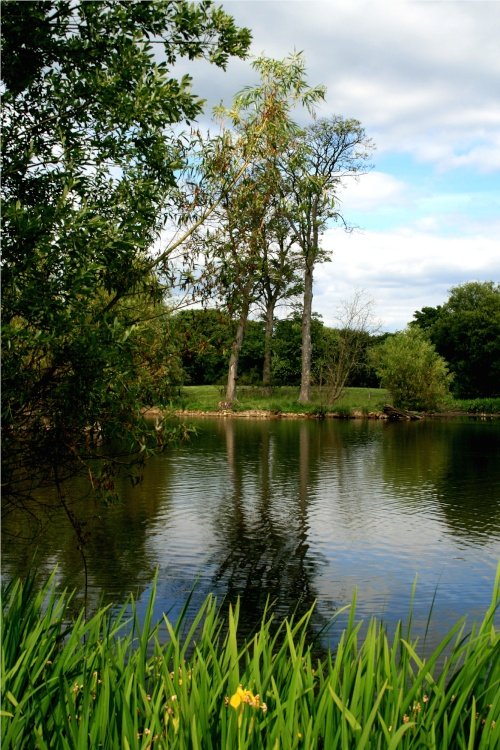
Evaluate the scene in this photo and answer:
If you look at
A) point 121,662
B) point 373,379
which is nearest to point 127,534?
point 121,662

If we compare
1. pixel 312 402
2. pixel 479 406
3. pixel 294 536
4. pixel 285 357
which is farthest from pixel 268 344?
pixel 294 536

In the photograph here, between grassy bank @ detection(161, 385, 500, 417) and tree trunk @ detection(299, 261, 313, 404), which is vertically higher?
tree trunk @ detection(299, 261, 313, 404)

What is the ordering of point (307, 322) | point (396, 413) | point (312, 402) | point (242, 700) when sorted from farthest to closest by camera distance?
point (307, 322) → point (312, 402) → point (396, 413) → point (242, 700)

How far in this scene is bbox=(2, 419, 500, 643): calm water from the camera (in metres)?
9.84

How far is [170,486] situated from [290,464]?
500cm

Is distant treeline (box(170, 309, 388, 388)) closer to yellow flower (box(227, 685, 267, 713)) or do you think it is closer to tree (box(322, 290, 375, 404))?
tree (box(322, 290, 375, 404))

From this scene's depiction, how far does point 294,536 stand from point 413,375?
3579 centimetres

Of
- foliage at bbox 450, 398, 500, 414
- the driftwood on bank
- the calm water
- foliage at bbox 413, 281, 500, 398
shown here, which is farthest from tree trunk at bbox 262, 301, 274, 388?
the calm water

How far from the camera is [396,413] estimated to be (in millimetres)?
46750

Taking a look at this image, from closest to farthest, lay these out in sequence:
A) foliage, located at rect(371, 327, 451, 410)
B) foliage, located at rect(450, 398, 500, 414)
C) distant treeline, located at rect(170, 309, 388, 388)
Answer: foliage, located at rect(371, 327, 451, 410) → foliage, located at rect(450, 398, 500, 414) → distant treeline, located at rect(170, 309, 388, 388)

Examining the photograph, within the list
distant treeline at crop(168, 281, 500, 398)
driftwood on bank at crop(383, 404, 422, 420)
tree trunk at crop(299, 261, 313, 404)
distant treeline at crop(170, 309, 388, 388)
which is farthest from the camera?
distant treeline at crop(168, 281, 500, 398)

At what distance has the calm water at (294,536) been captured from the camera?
984 centimetres

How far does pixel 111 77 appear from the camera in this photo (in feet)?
21.6

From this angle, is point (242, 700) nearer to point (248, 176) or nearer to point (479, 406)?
point (248, 176)
